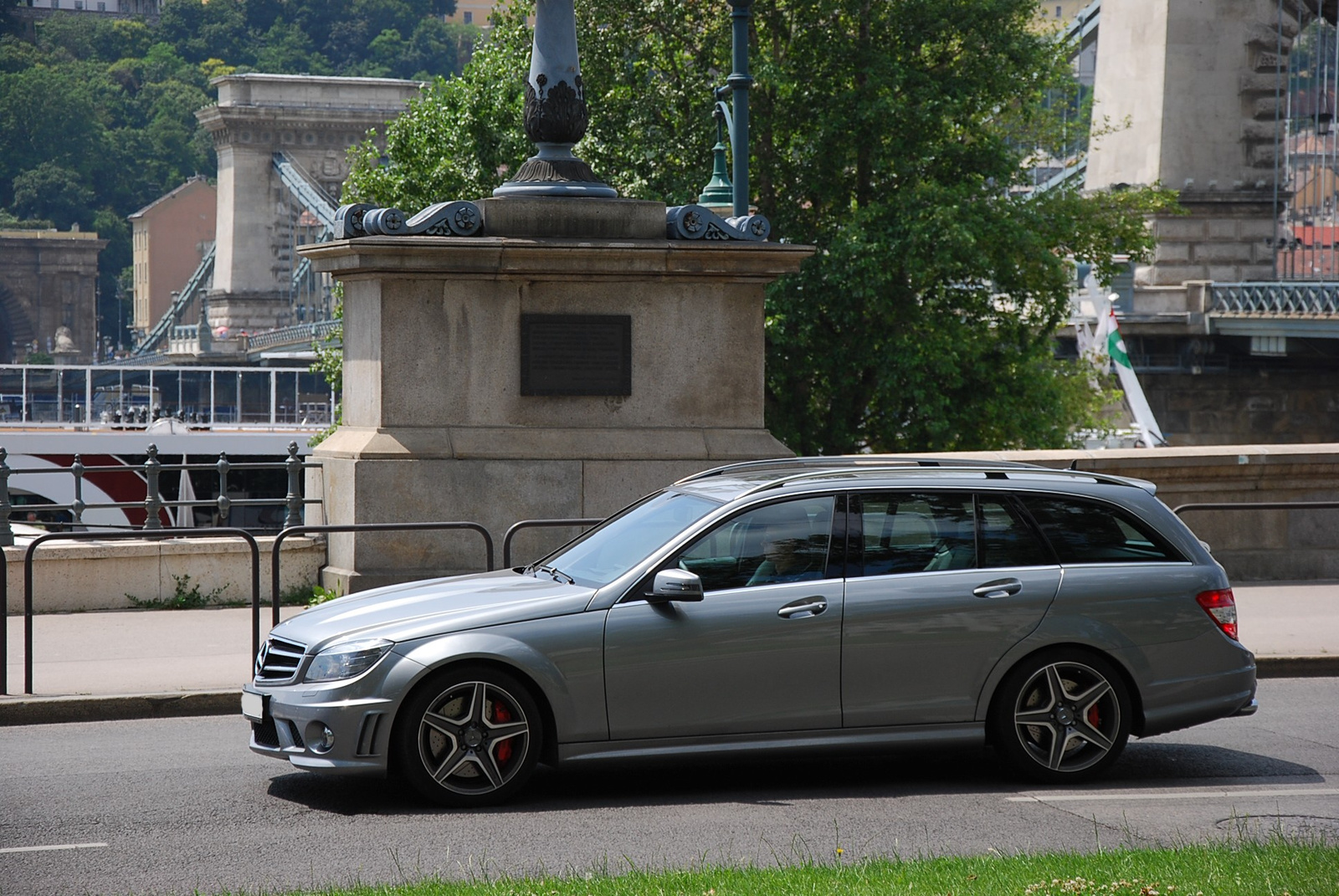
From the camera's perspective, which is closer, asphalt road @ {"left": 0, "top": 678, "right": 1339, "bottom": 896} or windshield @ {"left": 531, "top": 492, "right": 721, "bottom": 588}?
asphalt road @ {"left": 0, "top": 678, "right": 1339, "bottom": 896}

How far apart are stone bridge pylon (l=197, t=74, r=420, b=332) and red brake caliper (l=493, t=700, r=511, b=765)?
106 m

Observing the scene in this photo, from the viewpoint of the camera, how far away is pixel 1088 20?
68188 mm

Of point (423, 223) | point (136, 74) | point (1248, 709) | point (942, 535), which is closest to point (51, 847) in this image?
point (942, 535)

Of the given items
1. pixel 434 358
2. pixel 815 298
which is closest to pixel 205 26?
pixel 815 298

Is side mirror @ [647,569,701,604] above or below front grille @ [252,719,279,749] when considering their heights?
above

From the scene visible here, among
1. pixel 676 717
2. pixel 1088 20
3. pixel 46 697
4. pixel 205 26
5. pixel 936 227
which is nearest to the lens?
pixel 676 717

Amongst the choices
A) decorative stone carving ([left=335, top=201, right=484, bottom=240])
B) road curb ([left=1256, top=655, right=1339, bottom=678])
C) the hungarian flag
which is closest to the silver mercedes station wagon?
road curb ([left=1256, top=655, right=1339, bottom=678])

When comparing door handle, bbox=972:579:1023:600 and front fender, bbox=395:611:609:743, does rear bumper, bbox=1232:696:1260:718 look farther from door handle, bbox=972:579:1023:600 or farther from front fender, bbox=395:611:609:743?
front fender, bbox=395:611:609:743

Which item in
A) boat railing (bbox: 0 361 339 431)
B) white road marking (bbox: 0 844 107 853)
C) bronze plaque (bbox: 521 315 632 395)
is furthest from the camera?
boat railing (bbox: 0 361 339 431)

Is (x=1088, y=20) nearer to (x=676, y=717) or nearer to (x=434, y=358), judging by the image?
(x=434, y=358)

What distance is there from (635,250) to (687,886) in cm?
727

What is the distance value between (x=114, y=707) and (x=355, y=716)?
9.59 ft

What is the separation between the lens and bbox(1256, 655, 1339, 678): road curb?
35.1 ft

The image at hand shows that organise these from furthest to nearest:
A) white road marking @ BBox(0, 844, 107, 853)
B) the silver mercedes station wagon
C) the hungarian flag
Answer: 1. the hungarian flag
2. the silver mercedes station wagon
3. white road marking @ BBox(0, 844, 107, 853)
